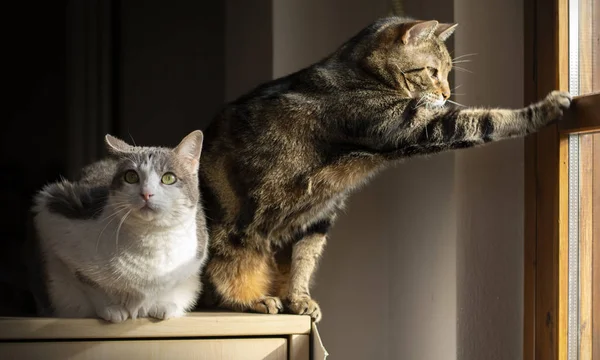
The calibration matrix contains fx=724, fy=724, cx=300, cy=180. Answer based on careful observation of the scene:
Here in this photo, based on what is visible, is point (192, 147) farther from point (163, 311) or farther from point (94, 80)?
point (94, 80)

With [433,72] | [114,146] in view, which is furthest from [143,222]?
[433,72]

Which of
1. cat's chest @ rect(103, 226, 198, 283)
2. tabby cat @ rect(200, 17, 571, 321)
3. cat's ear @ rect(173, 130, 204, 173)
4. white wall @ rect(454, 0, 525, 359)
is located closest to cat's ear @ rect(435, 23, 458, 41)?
tabby cat @ rect(200, 17, 571, 321)

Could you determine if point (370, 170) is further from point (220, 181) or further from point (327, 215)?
point (220, 181)

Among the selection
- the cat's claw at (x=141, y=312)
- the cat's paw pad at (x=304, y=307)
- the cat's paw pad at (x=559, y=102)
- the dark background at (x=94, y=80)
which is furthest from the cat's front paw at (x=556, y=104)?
the dark background at (x=94, y=80)

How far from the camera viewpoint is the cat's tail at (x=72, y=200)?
1242 millimetres

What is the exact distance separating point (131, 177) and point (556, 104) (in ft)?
2.36

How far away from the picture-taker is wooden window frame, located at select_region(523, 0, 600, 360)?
130 centimetres

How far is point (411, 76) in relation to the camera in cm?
133

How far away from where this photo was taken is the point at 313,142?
1.31 m

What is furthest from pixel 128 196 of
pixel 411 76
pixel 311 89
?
pixel 411 76

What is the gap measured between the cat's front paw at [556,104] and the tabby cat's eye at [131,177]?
690 millimetres

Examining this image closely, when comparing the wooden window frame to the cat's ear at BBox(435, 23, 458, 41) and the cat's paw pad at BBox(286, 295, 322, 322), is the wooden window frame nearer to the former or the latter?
the cat's ear at BBox(435, 23, 458, 41)

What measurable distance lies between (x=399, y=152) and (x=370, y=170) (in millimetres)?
77

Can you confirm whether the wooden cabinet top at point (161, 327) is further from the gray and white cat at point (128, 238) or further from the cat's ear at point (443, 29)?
the cat's ear at point (443, 29)
